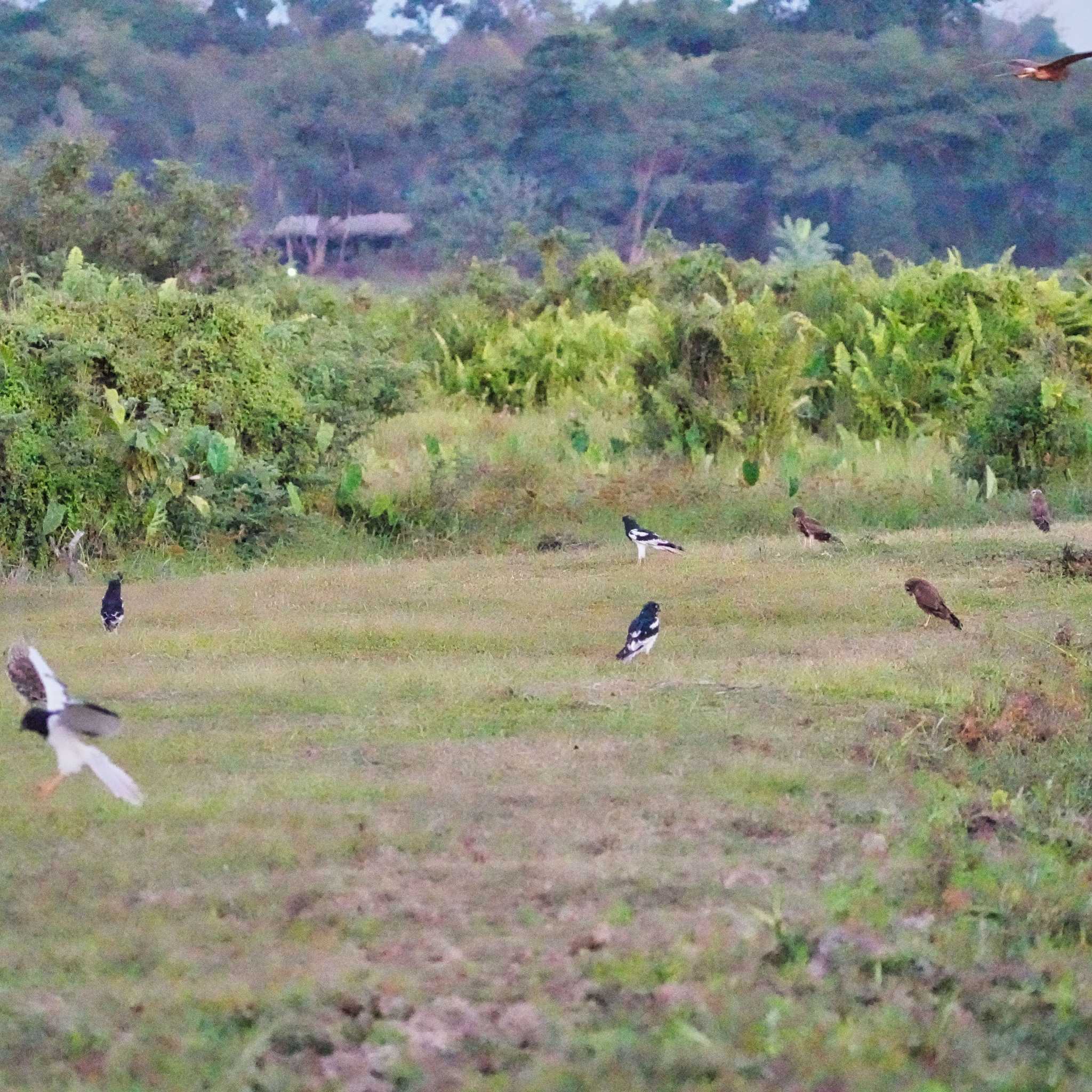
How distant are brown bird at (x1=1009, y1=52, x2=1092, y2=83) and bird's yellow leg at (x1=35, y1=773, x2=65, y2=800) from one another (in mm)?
3750

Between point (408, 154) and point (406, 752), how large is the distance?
147ft

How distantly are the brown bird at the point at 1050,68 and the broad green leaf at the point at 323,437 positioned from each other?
1084 cm

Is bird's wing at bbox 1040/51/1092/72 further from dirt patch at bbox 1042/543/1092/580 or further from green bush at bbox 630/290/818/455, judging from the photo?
green bush at bbox 630/290/818/455

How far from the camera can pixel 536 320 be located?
25.9m

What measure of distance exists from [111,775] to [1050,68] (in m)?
3.53

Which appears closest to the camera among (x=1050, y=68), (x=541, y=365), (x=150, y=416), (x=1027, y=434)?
(x=1050, y=68)

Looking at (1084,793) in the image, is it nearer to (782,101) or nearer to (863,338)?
(863,338)

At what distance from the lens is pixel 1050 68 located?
18.9 feet

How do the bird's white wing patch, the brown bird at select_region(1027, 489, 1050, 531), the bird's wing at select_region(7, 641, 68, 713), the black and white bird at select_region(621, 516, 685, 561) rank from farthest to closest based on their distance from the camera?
1. the brown bird at select_region(1027, 489, 1050, 531)
2. the black and white bird at select_region(621, 516, 685, 561)
3. the bird's wing at select_region(7, 641, 68, 713)
4. the bird's white wing patch

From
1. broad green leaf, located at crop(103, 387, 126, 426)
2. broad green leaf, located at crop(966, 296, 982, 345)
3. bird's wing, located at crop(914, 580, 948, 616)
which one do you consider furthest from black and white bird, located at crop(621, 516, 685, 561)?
broad green leaf, located at crop(966, 296, 982, 345)

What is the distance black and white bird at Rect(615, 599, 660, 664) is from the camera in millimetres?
9531

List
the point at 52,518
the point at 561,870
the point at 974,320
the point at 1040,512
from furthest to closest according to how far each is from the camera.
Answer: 1. the point at 974,320
2. the point at 52,518
3. the point at 1040,512
4. the point at 561,870

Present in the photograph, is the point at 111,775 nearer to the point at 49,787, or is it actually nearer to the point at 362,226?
the point at 49,787

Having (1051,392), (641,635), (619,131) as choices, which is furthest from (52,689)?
(619,131)
